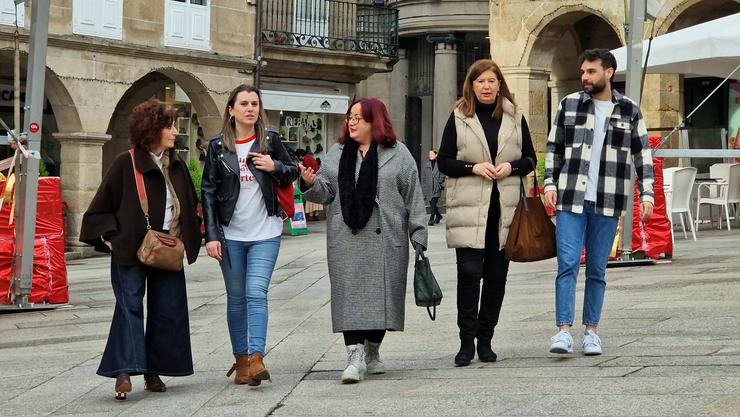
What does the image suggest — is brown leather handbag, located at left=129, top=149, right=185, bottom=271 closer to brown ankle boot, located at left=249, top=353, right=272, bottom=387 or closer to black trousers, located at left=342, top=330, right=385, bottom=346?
brown ankle boot, located at left=249, top=353, right=272, bottom=387

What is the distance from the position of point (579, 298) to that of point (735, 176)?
25.9ft

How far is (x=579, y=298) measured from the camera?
1165 cm

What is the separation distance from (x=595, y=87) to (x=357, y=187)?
158cm

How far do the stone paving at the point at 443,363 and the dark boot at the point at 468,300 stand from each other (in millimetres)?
108

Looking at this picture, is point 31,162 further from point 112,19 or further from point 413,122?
point 413,122

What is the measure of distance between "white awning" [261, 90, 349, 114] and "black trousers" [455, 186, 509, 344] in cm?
2021

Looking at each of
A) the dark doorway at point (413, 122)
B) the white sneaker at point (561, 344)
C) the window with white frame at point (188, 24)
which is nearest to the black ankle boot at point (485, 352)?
the white sneaker at point (561, 344)

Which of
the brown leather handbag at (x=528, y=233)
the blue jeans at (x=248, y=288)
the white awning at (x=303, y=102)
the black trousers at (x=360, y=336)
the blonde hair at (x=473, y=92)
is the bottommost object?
the black trousers at (x=360, y=336)

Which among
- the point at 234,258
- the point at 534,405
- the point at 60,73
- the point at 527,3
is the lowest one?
the point at 534,405

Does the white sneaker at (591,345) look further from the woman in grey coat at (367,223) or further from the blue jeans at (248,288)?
the blue jeans at (248,288)

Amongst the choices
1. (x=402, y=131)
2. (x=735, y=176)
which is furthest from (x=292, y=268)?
(x=402, y=131)

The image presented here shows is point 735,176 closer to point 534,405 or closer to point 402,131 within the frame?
point 534,405

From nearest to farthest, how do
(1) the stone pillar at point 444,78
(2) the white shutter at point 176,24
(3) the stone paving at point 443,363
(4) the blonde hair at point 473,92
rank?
(3) the stone paving at point 443,363 < (4) the blonde hair at point 473,92 < (2) the white shutter at point 176,24 < (1) the stone pillar at point 444,78

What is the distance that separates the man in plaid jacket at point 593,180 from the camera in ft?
27.8
